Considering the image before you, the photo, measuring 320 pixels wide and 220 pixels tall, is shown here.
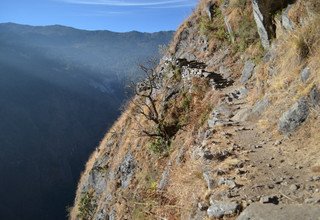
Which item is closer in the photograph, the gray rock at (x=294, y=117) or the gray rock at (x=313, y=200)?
the gray rock at (x=313, y=200)

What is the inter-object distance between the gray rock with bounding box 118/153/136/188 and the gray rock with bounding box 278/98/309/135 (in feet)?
38.1

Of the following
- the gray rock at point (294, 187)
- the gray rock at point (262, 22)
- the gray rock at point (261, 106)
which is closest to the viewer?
the gray rock at point (294, 187)

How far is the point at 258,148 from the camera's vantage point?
28.9ft

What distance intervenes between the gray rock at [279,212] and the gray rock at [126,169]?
1363cm

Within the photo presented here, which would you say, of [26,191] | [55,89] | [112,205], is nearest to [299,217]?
[112,205]

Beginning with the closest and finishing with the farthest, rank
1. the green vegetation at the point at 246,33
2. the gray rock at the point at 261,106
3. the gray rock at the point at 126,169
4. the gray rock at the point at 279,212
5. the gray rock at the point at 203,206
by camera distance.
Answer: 1. the gray rock at the point at 279,212
2. the gray rock at the point at 203,206
3. the gray rock at the point at 261,106
4. the green vegetation at the point at 246,33
5. the gray rock at the point at 126,169

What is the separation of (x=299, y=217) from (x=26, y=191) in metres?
88.3

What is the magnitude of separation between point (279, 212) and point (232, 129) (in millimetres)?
5222

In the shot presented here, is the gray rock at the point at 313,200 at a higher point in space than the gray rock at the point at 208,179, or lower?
higher

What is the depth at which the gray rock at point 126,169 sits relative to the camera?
19.7 m

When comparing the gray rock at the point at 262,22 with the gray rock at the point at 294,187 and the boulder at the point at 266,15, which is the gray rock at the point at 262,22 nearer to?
the boulder at the point at 266,15

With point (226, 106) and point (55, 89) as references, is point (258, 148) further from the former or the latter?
point (55, 89)

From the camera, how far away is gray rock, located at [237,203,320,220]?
5.42m

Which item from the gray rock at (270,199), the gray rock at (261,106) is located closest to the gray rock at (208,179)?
the gray rock at (270,199)
